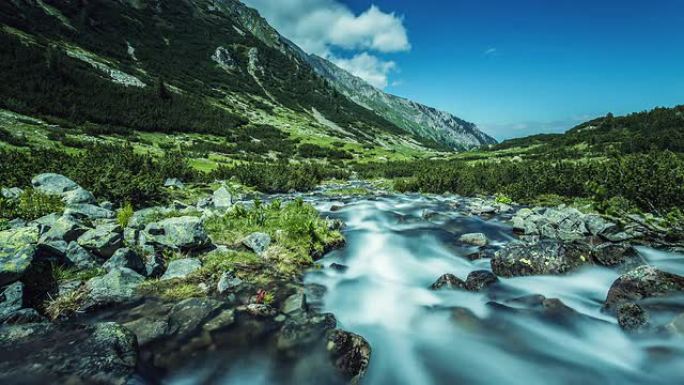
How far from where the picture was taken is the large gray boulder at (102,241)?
24.8 ft

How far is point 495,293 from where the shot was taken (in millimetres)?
8047

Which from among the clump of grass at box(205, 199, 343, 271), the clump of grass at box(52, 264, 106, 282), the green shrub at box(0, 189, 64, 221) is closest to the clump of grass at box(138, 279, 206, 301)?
the clump of grass at box(52, 264, 106, 282)

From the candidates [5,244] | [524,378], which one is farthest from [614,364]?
[5,244]

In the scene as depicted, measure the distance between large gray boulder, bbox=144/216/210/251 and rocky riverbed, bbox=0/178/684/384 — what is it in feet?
0.11

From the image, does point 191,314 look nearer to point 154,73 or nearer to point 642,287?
point 642,287

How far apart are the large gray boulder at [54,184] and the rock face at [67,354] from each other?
8.31m

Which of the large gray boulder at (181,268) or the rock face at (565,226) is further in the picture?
the rock face at (565,226)

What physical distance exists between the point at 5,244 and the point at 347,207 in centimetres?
1360

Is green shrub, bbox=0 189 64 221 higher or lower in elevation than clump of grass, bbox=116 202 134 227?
higher

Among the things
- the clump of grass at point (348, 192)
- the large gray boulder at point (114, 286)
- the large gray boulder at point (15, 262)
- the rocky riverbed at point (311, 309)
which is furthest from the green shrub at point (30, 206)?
the clump of grass at point (348, 192)

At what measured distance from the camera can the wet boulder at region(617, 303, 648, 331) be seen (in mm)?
6125

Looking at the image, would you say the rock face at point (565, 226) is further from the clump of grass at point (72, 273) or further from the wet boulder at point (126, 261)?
the clump of grass at point (72, 273)

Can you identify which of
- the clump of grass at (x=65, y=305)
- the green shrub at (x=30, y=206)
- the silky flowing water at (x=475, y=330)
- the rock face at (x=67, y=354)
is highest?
the green shrub at (x=30, y=206)

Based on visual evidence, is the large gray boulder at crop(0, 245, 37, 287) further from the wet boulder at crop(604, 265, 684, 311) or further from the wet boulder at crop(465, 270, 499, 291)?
the wet boulder at crop(604, 265, 684, 311)
